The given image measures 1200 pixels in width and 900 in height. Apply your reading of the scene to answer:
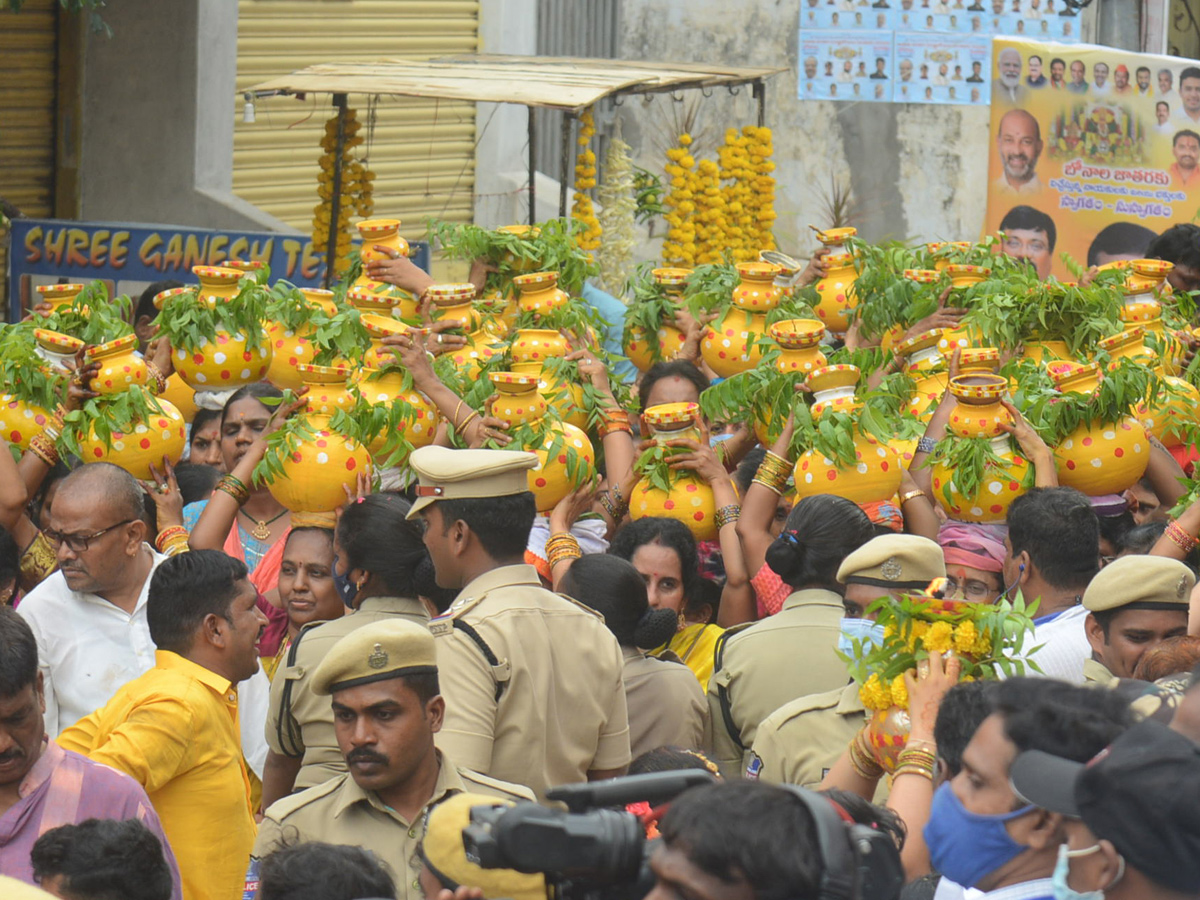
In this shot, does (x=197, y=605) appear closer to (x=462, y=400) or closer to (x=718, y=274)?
(x=462, y=400)

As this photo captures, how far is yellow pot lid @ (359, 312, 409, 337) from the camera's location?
5555mm

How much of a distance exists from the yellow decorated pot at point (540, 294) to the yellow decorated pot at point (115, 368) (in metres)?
1.58

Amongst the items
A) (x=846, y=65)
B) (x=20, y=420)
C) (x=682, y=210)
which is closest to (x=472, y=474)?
(x=20, y=420)

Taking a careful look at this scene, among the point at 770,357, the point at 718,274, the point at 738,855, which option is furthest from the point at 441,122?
the point at 738,855

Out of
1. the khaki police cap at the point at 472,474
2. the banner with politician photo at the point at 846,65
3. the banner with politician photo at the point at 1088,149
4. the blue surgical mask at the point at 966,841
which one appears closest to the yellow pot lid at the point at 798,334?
the khaki police cap at the point at 472,474

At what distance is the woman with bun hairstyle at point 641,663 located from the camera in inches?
160

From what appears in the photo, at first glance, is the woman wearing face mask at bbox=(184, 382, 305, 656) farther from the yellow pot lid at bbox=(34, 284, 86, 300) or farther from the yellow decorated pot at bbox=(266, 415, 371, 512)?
A: the yellow pot lid at bbox=(34, 284, 86, 300)

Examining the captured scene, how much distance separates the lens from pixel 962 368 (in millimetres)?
5207

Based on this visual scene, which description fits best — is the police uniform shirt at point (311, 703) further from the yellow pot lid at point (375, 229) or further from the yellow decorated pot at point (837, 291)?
the yellow decorated pot at point (837, 291)

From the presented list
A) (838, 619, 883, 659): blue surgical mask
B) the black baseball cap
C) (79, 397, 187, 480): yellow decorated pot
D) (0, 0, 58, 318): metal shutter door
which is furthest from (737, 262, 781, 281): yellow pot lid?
(0, 0, 58, 318): metal shutter door

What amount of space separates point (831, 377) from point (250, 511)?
79.2 inches

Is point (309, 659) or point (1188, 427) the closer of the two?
point (309, 659)

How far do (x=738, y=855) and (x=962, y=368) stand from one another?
11.5 feet

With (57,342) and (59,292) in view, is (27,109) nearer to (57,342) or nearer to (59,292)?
(59,292)
